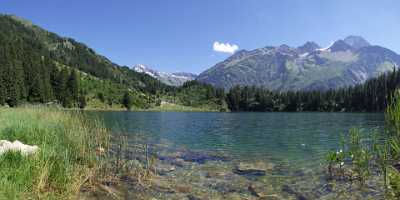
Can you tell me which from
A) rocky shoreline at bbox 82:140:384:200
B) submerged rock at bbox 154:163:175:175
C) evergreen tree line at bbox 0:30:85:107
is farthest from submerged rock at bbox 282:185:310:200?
evergreen tree line at bbox 0:30:85:107

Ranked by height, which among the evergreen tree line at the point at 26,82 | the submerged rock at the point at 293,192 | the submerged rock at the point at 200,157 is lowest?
the submerged rock at the point at 293,192

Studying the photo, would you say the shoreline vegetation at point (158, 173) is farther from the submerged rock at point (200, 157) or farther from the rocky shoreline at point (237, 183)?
the submerged rock at point (200, 157)

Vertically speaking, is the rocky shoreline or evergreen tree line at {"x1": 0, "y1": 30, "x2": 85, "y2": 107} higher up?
evergreen tree line at {"x1": 0, "y1": 30, "x2": 85, "y2": 107}

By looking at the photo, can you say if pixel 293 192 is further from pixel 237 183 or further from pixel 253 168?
pixel 253 168

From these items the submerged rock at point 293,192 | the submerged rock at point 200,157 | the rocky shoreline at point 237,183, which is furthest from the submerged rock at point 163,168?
the submerged rock at point 293,192

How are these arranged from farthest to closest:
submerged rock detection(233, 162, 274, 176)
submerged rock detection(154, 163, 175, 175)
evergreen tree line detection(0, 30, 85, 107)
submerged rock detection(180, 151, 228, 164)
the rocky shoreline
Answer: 1. evergreen tree line detection(0, 30, 85, 107)
2. submerged rock detection(180, 151, 228, 164)
3. submerged rock detection(233, 162, 274, 176)
4. submerged rock detection(154, 163, 175, 175)
5. the rocky shoreline

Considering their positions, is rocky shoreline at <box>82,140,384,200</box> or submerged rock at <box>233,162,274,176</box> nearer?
rocky shoreline at <box>82,140,384,200</box>

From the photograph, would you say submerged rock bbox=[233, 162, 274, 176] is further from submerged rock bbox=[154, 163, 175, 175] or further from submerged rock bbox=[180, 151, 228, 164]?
submerged rock bbox=[154, 163, 175, 175]

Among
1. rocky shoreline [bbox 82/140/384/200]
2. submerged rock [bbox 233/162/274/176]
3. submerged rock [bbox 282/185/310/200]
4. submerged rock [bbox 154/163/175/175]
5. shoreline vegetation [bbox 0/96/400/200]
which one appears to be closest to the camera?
shoreline vegetation [bbox 0/96/400/200]

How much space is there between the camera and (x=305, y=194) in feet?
47.4

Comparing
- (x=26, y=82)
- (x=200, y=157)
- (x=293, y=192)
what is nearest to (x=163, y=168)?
(x=200, y=157)

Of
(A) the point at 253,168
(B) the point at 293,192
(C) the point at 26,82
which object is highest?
(C) the point at 26,82

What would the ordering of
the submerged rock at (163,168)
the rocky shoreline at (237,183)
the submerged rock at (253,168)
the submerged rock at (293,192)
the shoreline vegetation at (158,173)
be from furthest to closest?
the submerged rock at (253,168) < the submerged rock at (163,168) < the submerged rock at (293,192) < the rocky shoreline at (237,183) < the shoreline vegetation at (158,173)

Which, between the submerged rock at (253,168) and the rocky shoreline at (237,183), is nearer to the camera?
the rocky shoreline at (237,183)
